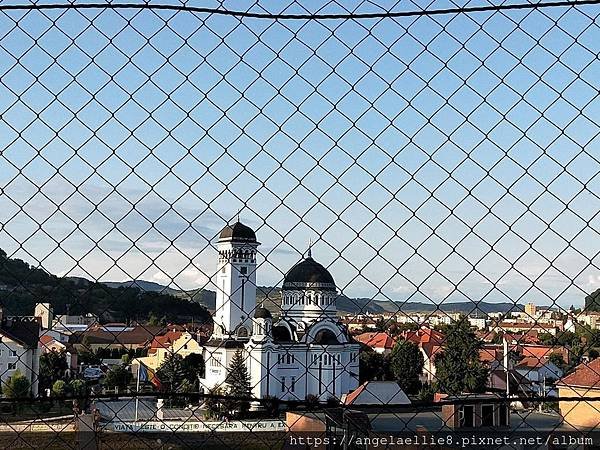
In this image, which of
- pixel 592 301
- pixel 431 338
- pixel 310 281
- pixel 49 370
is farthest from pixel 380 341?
pixel 592 301

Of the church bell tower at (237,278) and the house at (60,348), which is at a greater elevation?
Result: the church bell tower at (237,278)

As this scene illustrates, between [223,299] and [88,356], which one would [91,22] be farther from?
[88,356]

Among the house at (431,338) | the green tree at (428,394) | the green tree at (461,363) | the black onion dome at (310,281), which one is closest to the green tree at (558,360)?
the green tree at (461,363)

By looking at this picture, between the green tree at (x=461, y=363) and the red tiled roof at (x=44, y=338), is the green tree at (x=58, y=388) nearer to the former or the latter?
the red tiled roof at (x=44, y=338)

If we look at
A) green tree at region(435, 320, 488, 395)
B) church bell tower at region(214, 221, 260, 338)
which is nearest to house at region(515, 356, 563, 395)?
green tree at region(435, 320, 488, 395)

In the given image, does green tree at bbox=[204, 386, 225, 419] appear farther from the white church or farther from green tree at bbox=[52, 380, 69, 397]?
green tree at bbox=[52, 380, 69, 397]
